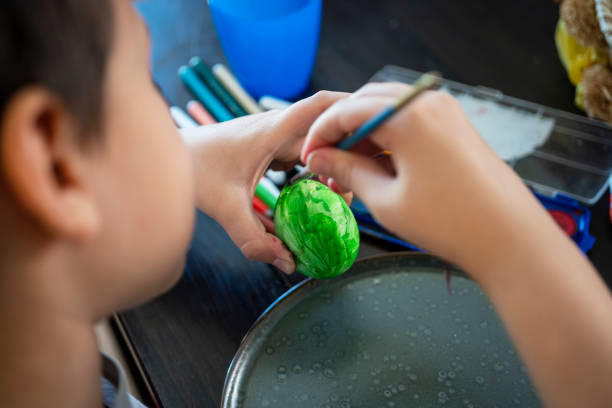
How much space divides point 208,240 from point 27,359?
11.3 inches

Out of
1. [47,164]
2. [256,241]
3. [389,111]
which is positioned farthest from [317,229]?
[47,164]

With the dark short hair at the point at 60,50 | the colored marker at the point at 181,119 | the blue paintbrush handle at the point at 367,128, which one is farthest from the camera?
the colored marker at the point at 181,119

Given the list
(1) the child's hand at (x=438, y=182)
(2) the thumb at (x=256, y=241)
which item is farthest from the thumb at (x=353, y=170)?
(2) the thumb at (x=256, y=241)

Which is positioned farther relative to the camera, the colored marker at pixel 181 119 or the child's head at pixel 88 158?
the colored marker at pixel 181 119

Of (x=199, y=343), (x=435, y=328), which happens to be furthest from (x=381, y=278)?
(x=199, y=343)

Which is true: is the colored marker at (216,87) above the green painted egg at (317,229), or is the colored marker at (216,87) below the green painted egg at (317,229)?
above

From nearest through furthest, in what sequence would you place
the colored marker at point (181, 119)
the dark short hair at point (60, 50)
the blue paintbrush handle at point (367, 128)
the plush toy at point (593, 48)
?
the dark short hair at point (60, 50), the blue paintbrush handle at point (367, 128), the plush toy at point (593, 48), the colored marker at point (181, 119)

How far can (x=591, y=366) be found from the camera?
13.5 inches

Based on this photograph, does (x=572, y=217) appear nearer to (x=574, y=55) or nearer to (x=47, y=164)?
(x=574, y=55)

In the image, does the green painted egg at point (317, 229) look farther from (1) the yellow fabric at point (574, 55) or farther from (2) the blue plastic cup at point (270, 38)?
(1) the yellow fabric at point (574, 55)

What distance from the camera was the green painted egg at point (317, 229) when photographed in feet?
1.57

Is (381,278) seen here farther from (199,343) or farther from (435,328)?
(199,343)

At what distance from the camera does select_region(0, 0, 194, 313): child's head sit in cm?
24

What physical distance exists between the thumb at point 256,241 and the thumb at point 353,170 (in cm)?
11
